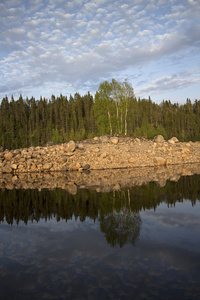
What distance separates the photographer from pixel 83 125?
7619 cm

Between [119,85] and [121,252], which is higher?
[119,85]

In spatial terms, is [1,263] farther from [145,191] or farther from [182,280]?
[145,191]

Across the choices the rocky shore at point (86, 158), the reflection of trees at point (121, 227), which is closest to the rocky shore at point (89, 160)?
the rocky shore at point (86, 158)

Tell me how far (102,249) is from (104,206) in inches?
128

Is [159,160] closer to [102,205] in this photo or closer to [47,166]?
[47,166]

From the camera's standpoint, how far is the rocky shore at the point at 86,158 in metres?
21.5

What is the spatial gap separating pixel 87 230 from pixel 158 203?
3.50 metres

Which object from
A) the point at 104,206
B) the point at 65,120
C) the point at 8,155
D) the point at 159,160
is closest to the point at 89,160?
the point at 159,160

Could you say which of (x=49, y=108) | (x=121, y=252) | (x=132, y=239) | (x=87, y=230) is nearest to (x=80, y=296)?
(x=121, y=252)

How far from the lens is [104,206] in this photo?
25.6 feet

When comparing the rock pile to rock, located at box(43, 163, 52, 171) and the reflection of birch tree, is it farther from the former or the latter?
rock, located at box(43, 163, 52, 171)

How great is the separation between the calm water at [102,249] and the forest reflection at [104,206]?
0.03m

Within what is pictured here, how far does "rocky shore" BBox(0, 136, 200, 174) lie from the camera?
70.5 feet

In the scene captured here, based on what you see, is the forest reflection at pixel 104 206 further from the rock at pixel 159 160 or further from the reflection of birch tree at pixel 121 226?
the rock at pixel 159 160
